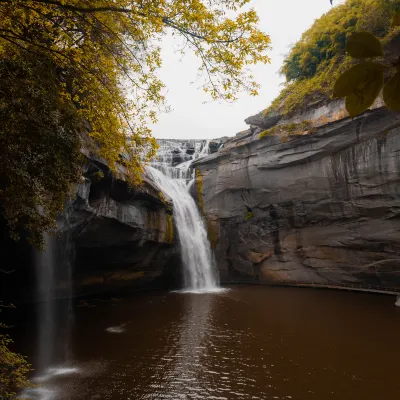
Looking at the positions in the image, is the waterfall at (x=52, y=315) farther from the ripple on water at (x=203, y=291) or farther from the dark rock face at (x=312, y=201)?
the dark rock face at (x=312, y=201)

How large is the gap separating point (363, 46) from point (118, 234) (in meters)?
14.7

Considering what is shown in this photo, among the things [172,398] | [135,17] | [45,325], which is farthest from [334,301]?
[135,17]

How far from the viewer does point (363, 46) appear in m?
0.87

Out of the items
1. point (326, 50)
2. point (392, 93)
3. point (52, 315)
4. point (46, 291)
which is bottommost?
point (52, 315)

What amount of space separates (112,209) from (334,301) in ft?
34.6

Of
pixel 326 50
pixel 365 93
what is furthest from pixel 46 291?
pixel 326 50

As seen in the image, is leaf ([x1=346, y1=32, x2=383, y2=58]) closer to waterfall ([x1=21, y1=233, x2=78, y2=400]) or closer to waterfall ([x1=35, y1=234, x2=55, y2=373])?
waterfall ([x1=21, y1=233, x2=78, y2=400])

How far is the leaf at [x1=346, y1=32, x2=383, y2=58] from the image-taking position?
2.77ft

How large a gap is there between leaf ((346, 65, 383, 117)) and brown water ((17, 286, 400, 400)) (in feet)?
20.4

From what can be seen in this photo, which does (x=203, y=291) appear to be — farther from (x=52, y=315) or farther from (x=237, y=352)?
(x=237, y=352)

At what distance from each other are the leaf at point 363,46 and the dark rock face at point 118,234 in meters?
11.4

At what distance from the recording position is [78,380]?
21.2ft

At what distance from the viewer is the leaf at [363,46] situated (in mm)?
843

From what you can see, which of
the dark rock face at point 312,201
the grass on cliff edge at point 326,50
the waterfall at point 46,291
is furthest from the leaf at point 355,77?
the grass on cliff edge at point 326,50
